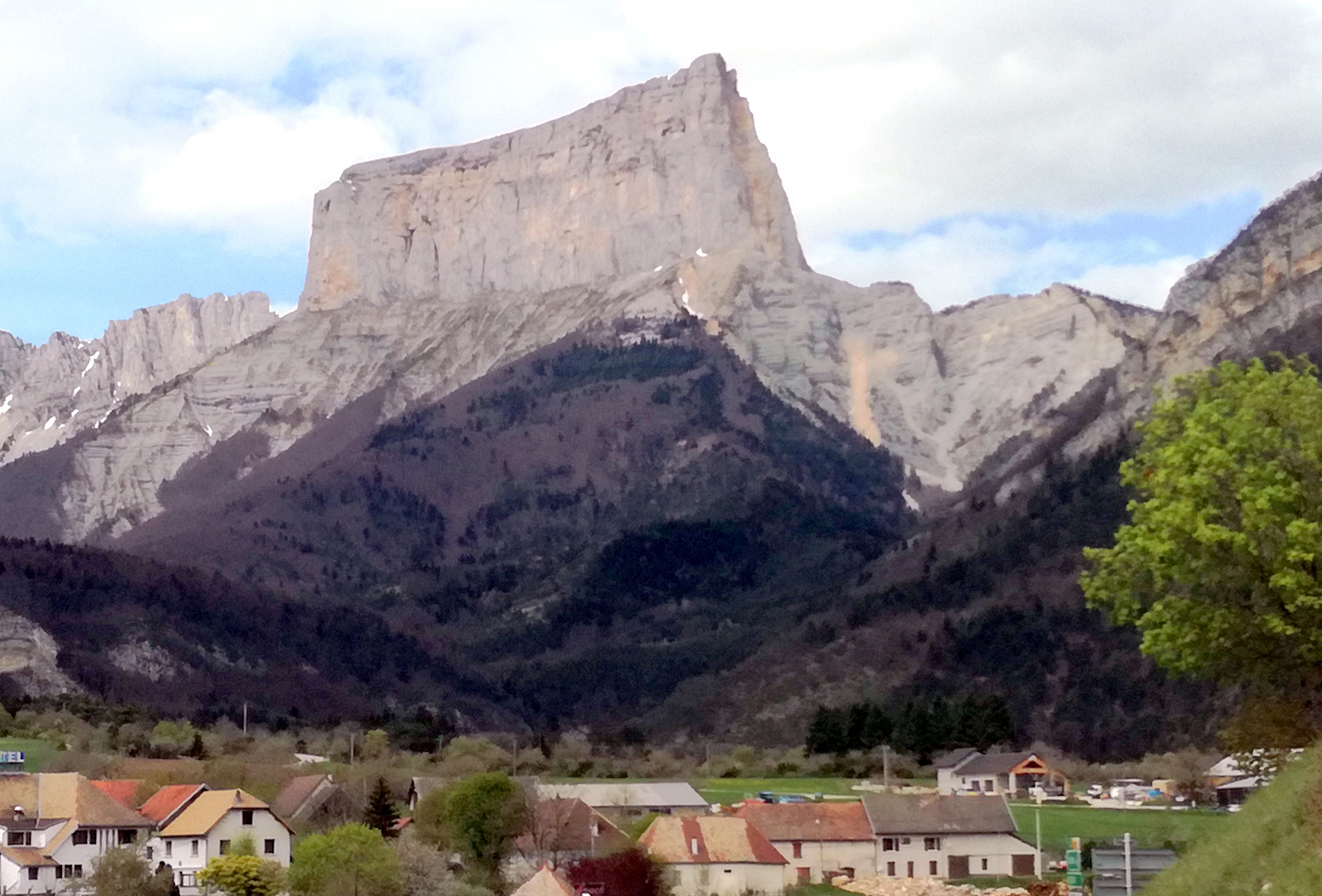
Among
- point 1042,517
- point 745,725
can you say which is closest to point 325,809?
point 745,725

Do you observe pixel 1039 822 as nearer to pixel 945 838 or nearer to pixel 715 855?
pixel 945 838

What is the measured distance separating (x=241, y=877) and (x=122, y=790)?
63.7 ft

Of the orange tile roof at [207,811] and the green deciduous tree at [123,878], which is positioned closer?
the green deciduous tree at [123,878]

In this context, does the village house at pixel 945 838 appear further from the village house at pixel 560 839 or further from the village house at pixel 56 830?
the village house at pixel 56 830

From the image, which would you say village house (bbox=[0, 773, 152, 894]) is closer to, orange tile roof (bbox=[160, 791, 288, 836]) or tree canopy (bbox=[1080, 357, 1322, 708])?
orange tile roof (bbox=[160, 791, 288, 836])

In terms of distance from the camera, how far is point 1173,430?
46.3m

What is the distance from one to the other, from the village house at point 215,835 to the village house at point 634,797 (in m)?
12.8

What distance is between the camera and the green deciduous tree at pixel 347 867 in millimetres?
72500

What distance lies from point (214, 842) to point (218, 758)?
1122 inches

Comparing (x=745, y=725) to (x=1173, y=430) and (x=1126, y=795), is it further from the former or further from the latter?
(x=1173, y=430)

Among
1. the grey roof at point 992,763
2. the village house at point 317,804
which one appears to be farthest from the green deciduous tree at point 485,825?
the grey roof at point 992,763

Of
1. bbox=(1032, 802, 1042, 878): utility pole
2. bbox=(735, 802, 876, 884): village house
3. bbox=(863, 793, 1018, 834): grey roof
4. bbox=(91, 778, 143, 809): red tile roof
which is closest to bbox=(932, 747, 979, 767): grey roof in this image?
bbox=(1032, 802, 1042, 878): utility pole

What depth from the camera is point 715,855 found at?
8281 cm

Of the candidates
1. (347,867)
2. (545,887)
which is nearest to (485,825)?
(347,867)
